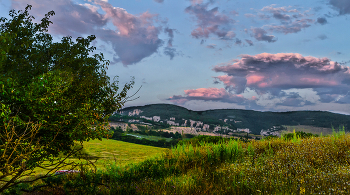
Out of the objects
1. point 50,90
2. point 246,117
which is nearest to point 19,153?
point 50,90

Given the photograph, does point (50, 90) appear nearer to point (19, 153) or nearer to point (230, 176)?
point (19, 153)

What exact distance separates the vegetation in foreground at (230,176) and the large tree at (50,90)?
1.41 metres

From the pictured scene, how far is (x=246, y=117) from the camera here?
36.5 metres

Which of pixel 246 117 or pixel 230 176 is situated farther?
pixel 246 117

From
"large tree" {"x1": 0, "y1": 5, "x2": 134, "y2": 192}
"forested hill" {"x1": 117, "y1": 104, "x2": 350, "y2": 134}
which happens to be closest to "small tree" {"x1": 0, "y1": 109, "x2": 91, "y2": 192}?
"large tree" {"x1": 0, "y1": 5, "x2": 134, "y2": 192}

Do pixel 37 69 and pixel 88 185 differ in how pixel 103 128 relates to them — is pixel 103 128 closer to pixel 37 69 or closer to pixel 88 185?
pixel 88 185

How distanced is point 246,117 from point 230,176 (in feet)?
107

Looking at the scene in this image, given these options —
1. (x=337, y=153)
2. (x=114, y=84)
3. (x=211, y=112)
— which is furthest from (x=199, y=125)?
(x=337, y=153)

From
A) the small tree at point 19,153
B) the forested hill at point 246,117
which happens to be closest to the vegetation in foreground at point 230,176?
the small tree at point 19,153

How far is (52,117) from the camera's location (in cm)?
636

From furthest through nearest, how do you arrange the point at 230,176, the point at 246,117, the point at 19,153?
the point at 246,117
the point at 230,176
the point at 19,153

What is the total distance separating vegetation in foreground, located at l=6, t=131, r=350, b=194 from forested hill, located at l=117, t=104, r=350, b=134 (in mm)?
21926

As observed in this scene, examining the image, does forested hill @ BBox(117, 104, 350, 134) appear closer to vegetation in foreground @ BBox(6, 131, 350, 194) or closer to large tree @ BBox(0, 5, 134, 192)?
large tree @ BBox(0, 5, 134, 192)

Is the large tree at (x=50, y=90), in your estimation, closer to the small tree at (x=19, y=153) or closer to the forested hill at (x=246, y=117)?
the small tree at (x=19, y=153)
